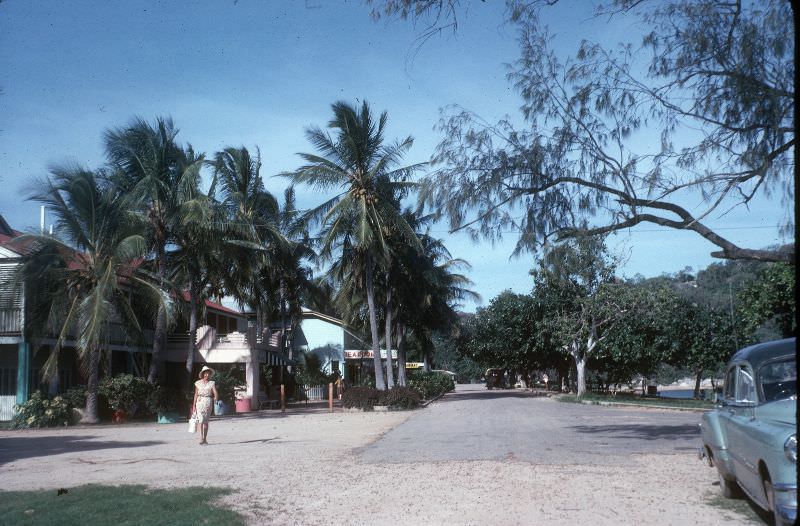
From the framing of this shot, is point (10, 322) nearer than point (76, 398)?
No

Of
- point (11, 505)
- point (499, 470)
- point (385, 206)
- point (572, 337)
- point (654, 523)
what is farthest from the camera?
point (572, 337)

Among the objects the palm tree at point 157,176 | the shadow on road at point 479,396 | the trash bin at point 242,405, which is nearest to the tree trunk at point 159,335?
the palm tree at point 157,176

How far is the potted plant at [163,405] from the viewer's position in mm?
25641

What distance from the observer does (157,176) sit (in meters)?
27.0

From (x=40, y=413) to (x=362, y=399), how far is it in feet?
40.1

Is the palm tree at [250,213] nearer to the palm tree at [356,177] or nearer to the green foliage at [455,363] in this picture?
the palm tree at [356,177]

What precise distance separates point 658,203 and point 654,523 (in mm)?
6433

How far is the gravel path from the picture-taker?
7.87 m

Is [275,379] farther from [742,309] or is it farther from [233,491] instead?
[233,491]

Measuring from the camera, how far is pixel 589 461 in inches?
468

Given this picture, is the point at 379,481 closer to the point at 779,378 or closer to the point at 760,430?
the point at 779,378

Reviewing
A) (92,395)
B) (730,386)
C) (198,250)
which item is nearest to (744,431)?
(730,386)

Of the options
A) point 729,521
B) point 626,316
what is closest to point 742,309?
point 626,316

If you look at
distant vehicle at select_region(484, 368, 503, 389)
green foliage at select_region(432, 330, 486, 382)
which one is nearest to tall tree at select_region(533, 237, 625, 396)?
distant vehicle at select_region(484, 368, 503, 389)
